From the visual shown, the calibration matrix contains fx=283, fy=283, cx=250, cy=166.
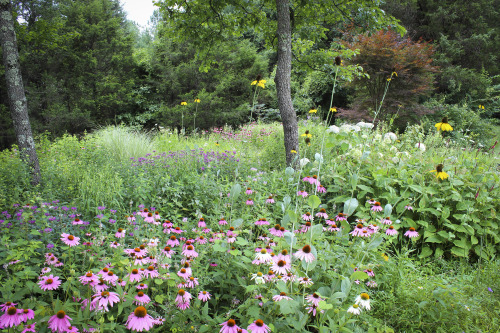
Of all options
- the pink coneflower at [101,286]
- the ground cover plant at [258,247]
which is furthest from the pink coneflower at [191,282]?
the pink coneflower at [101,286]

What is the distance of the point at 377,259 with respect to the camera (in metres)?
1.78

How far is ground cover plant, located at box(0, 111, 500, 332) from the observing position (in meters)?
1.12

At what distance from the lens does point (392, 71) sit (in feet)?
22.6

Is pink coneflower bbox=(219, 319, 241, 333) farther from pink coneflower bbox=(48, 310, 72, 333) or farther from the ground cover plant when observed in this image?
pink coneflower bbox=(48, 310, 72, 333)

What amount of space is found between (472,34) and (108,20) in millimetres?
14449

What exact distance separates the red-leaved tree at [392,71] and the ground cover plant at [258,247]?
376cm

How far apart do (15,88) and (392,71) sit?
7272mm

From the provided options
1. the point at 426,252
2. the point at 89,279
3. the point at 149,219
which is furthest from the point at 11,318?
the point at 426,252

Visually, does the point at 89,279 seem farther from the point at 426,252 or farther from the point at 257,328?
the point at 426,252

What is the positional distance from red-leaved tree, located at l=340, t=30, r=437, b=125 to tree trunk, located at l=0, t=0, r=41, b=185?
6.32 metres

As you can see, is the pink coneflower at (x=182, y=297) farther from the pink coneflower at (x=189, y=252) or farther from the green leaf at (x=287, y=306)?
the green leaf at (x=287, y=306)

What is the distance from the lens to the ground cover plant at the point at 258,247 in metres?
1.12

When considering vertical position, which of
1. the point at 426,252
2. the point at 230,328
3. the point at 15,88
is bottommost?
the point at 426,252

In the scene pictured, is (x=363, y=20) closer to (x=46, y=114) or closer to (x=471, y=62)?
(x=46, y=114)
